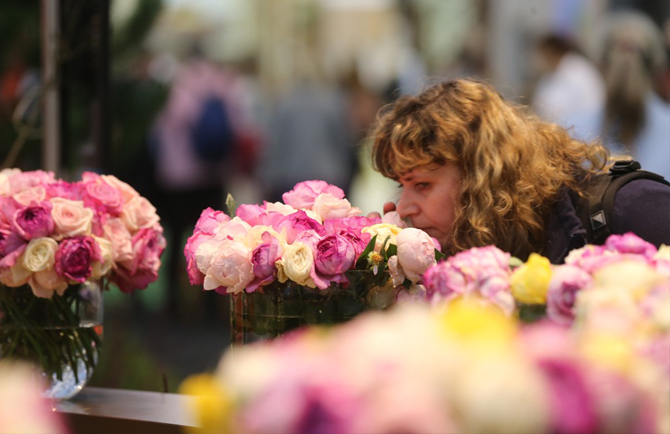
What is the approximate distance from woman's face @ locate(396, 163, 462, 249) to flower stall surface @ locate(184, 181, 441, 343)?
0.88 ft

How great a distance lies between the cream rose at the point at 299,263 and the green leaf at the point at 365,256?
0.23 ft

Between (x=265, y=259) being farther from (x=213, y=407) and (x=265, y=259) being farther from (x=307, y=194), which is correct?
(x=213, y=407)

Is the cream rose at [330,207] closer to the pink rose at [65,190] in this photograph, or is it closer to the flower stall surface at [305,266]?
the flower stall surface at [305,266]

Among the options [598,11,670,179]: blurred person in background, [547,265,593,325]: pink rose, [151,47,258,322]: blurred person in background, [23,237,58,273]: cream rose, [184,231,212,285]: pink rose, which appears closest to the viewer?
[547,265,593,325]: pink rose

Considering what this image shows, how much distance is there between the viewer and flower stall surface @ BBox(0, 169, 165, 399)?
1.64 meters

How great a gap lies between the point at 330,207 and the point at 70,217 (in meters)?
0.48

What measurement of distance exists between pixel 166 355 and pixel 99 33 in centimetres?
239

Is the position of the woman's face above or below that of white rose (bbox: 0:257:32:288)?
above

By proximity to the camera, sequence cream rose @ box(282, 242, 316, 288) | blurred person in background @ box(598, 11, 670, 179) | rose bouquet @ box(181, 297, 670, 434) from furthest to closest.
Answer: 1. blurred person in background @ box(598, 11, 670, 179)
2. cream rose @ box(282, 242, 316, 288)
3. rose bouquet @ box(181, 297, 670, 434)

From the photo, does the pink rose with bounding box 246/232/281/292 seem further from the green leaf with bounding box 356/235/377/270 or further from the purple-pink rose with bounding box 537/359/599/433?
the purple-pink rose with bounding box 537/359/599/433

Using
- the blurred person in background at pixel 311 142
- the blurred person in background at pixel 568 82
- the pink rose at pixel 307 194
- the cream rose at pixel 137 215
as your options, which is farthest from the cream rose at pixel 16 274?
the blurred person in background at pixel 311 142

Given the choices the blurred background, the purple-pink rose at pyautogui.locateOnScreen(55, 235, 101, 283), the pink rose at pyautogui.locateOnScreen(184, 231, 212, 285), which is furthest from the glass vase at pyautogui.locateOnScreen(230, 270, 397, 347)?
the blurred background

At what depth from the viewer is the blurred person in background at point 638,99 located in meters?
3.61

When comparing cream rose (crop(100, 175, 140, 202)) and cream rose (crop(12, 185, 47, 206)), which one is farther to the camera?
cream rose (crop(100, 175, 140, 202))
